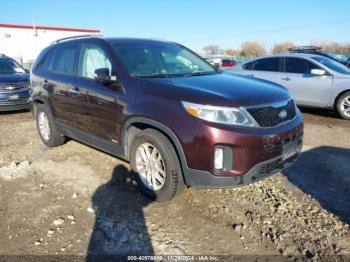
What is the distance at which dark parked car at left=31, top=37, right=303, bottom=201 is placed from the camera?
3.19 meters

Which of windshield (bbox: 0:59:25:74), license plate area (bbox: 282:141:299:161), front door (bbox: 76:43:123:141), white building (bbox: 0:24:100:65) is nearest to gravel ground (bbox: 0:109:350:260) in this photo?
license plate area (bbox: 282:141:299:161)

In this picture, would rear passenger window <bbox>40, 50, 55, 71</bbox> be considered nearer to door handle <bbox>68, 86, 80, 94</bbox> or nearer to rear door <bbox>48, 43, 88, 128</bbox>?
rear door <bbox>48, 43, 88, 128</bbox>

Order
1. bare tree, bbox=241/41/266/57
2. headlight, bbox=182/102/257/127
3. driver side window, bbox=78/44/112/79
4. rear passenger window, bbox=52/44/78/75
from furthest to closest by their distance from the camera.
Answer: bare tree, bbox=241/41/266/57
rear passenger window, bbox=52/44/78/75
driver side window, bbox=78/44/112/79
headlight, bbox=182/102/257/127

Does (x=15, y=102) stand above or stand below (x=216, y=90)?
below

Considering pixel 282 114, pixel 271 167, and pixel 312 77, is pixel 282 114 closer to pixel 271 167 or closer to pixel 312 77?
pixel 271 167

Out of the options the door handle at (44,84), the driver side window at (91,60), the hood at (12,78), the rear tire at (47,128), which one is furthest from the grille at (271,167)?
the hood at (12,78)

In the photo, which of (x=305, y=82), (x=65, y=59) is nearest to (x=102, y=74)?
(x=65, y=59)

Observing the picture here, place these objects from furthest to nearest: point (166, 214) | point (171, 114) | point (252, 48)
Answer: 1. point (252, 48)
2. point (166, 214)
3. point (171, 114)

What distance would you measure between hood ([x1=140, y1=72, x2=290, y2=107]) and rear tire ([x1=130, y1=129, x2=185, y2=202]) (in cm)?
48

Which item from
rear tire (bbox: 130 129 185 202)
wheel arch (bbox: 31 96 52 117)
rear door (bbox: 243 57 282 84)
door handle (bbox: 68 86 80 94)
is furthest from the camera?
rear door (bbox: 243 57 282 84)

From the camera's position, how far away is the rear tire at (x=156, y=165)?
347 cm

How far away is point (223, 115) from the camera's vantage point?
319 cm

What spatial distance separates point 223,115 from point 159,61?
62.1 inches

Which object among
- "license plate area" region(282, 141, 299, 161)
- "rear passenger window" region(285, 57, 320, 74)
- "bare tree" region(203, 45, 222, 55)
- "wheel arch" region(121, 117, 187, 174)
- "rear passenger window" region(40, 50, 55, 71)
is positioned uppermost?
"bare tree" region(203, 45, 222, 55)
